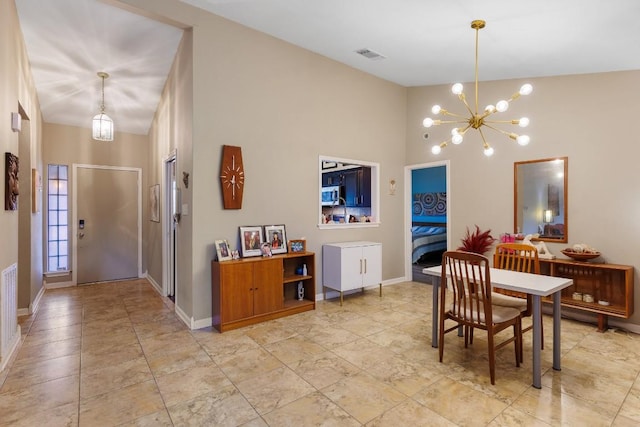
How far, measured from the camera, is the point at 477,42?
11.7 ft

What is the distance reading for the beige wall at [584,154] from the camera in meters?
3.61

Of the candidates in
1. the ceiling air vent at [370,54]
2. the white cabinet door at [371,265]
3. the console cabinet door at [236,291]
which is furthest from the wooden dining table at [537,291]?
the ceiling air vent at [370,54]

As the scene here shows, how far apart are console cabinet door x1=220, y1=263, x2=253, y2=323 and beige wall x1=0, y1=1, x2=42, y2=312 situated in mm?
1822

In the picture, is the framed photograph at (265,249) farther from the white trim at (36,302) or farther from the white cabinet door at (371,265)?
the white trim at (36,302)

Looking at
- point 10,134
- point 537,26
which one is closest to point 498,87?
point 537,26

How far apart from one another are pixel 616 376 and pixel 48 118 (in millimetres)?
7815

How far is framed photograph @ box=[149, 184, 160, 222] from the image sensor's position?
5262 mm

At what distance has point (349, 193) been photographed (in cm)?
635

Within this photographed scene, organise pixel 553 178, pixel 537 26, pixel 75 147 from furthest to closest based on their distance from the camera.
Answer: pixel 75 147
pixel 553 178
pixel 537 26

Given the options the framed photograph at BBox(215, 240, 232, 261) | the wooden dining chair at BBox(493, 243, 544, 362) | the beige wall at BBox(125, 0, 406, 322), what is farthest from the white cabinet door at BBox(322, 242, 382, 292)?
the wooden dining chair at BBox(493, 243, 544, 362)

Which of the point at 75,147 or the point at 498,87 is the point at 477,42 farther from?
the point at 75,147

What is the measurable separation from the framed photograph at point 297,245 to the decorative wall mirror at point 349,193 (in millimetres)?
497

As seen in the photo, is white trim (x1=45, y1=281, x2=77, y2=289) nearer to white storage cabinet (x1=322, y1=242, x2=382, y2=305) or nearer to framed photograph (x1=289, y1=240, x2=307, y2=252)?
framed photograph (x1=289, y1=240, x2=307, y2=252)

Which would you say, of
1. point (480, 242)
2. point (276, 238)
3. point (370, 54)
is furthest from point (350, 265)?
point (370, 54)
